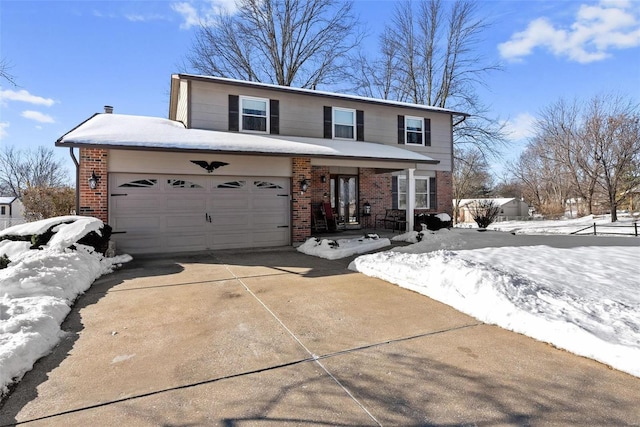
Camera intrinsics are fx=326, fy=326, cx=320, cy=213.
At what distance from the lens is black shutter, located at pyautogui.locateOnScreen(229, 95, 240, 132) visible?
10766mm

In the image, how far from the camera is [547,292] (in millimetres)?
4125

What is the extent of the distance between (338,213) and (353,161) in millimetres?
3163

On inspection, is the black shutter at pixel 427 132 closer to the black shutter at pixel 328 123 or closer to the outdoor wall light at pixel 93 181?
the black shutter at pixel 328 123

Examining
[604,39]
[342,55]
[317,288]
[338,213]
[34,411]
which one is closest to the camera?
[34,411]

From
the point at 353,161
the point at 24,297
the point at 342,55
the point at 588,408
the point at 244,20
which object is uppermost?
the point at 244,20

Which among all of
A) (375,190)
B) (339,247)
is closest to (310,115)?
(375,190)

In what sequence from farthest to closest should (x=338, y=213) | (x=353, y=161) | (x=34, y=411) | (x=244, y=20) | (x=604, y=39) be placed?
(x=244, y=20) < (x=604, y=39) < (x=338, y=213) < (x=353, y=161) < (x=34, y=411)

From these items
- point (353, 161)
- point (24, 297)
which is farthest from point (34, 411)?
point (353, 161)

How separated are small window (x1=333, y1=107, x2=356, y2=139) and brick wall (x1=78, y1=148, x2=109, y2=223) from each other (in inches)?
300

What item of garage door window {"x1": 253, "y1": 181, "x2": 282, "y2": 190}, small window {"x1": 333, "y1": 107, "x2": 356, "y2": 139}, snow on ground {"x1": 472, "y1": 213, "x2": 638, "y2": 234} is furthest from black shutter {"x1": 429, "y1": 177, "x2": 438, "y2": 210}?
garage door window {"x1": 253, "y1": 181, "x2": 282, "y2": 190}

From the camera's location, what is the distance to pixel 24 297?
13.3 ft

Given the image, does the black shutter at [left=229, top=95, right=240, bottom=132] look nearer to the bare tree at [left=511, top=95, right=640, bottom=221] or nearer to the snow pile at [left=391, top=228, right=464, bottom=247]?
the snow pile at [left=391, top=228, right=464, bottom=247]

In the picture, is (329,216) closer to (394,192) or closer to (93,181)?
(394,192)

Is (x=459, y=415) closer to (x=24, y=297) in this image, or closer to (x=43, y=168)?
(x=24, y=297)
